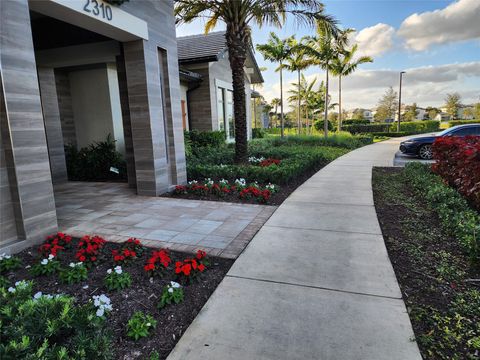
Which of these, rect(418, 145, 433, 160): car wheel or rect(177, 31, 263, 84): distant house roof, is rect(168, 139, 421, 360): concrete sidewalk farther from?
rect(177, 31, 263, 84): distant house roof

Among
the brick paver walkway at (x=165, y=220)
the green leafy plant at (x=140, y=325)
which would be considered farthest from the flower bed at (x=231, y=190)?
the green leafy plant at (x=140, y=325)

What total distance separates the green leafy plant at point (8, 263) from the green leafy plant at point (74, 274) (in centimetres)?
67

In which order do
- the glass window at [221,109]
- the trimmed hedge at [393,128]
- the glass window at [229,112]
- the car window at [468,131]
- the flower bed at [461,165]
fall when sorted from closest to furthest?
1. the flower bed at [461,165]
2. the car window at [468,131]
3. the glass window at [221,109]
4. the glass window at [229,112]
5. the trimmed hedge at [393,128]

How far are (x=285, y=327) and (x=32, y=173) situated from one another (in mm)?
3674

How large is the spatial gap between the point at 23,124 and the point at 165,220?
2.40 m

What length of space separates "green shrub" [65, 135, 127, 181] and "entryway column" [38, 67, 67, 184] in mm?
509

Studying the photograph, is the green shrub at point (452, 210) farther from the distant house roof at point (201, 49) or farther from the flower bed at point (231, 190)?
the distant house roof at point (201, 49)

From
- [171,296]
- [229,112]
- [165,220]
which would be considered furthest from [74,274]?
[229,112]

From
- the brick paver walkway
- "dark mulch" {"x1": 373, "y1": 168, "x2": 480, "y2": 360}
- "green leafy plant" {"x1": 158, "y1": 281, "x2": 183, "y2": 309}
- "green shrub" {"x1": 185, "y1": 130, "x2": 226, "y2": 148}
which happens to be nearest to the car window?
"dark mulch" {"x1": 373, "y1": 168, "x2": 480, "y2": 360}

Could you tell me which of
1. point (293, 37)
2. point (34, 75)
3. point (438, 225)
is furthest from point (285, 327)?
point (293, 37)

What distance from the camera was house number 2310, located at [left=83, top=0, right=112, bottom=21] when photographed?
4641 millimetres

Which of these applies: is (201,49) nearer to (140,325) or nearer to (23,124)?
(23,124)

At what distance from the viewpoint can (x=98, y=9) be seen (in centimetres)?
487

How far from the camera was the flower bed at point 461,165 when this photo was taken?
520 cm
